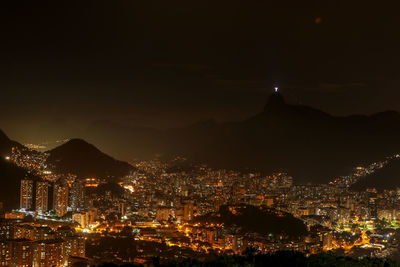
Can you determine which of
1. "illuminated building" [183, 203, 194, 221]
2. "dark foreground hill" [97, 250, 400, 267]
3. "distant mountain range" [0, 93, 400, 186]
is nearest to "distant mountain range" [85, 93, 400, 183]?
"distant mountain range" [0, 93, 400, 186]

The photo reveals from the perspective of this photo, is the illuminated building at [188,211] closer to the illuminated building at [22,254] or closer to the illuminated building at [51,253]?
the illuminated building at [51,253]

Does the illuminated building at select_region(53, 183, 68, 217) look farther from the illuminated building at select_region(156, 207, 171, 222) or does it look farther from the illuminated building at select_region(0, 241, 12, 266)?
the illuminated building at select_region(0, 241, 12, 266)

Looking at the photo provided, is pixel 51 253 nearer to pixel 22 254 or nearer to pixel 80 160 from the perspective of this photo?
pixel 22 254

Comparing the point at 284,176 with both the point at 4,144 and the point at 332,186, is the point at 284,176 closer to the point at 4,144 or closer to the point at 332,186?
the point at 332,186

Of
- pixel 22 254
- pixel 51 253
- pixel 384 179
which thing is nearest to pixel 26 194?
pixel 51 253

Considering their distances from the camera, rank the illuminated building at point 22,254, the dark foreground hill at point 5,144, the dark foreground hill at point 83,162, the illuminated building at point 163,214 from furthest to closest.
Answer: the dark foreground hill at point 83,162 → the dark foreground hill at point 5,144 → the illuminated building at point 163,214 → the illuminated building at point 22,254

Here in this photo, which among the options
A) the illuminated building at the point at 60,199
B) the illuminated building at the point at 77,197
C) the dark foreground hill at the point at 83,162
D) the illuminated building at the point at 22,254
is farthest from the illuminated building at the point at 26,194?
the illuminated building at the point at 22,254
